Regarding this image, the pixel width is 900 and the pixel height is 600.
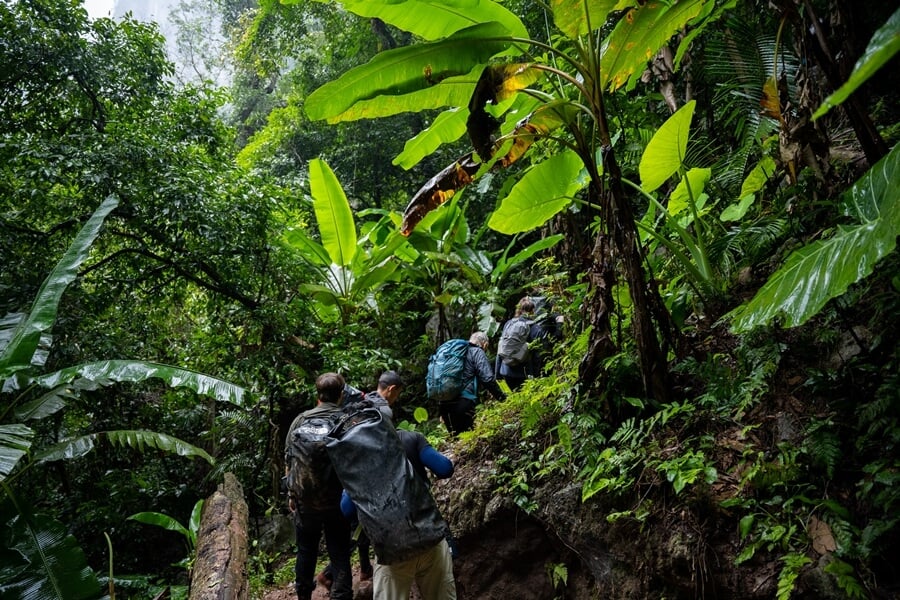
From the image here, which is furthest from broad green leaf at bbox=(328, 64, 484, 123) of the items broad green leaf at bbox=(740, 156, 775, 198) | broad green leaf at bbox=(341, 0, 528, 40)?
broad green leaf at bbox=(740, 156, 775, 198)

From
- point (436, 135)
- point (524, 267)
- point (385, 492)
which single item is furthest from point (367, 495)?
point (524, 267)

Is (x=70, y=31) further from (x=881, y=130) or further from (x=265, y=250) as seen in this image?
(x=881, y=130)

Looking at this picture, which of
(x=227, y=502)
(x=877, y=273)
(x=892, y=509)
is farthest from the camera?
(x=227, y=502)

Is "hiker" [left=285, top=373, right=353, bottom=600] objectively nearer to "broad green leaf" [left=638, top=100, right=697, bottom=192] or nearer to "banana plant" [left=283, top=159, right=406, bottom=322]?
"broad green leaf" [left=638, top=100, right=697, bottom=192]

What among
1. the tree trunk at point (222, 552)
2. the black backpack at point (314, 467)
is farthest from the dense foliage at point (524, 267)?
the black backpack at point (314, 467)

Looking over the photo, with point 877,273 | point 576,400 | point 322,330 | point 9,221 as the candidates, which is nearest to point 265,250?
point 322,330

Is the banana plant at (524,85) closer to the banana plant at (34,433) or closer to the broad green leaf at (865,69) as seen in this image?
the broad green leaf at (865,69)

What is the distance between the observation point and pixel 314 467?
3756 mm

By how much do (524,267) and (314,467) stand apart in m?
6.14

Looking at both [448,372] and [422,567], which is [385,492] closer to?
[422,567]

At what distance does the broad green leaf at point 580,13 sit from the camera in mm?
3135

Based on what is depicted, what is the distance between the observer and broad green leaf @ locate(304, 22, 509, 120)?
3389 millimetres

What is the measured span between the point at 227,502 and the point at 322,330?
2.75 m

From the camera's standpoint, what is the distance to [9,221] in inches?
215
